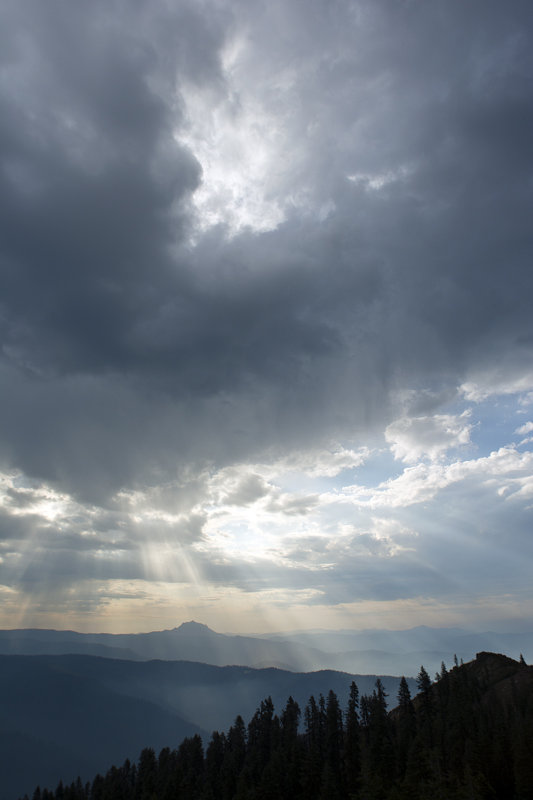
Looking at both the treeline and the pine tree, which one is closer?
the treeline

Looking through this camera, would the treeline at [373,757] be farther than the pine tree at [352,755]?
No

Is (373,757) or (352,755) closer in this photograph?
(373,757)

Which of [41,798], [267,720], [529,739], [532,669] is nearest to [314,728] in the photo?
[267,720]

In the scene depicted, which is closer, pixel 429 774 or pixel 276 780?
pixel 429 774

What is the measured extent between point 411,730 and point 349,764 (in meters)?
16.1

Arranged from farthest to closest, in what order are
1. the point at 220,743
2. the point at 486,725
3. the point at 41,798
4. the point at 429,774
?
1. the point at 41,798
2. the point at 220,743
3. the point at 486,725
4. the point at 429,774

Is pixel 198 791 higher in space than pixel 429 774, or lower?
lower

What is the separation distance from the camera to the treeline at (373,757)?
74.1 metres

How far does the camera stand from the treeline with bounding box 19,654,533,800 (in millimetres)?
74062

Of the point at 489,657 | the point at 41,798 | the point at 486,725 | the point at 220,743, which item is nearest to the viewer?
the point at 486,725

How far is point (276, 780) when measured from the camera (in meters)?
88.6

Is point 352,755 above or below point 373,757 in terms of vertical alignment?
below

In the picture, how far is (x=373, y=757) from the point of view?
3445 inches

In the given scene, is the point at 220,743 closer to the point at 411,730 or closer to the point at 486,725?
the point at 411,730
